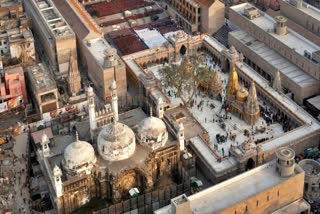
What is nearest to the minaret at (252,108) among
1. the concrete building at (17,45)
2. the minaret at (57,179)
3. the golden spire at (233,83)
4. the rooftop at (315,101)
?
the golden spire at (233,83)

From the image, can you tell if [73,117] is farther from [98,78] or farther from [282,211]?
[282,211]

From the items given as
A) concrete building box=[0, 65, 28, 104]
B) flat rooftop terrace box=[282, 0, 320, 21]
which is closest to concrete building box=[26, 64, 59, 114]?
concrete building box=[0, 65, 28, 104]

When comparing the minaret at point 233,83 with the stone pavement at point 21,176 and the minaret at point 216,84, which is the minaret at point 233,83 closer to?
the minaret at point 216,84

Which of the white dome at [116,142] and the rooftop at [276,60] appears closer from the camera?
the white dome at [116,142]

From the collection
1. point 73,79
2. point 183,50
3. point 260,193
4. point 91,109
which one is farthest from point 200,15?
point 260,193

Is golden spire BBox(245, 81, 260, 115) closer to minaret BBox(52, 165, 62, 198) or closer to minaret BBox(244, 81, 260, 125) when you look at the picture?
minaret BBox(244, 81, 260, 125)
